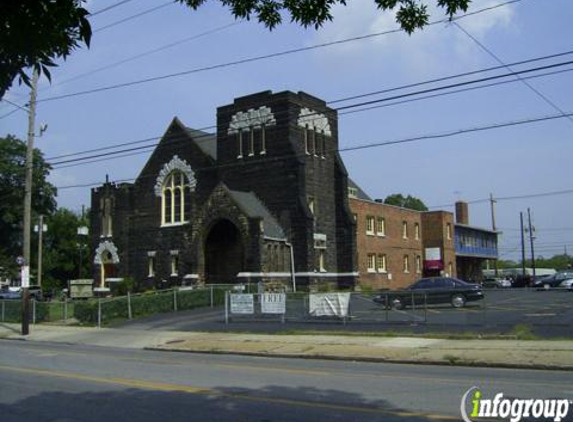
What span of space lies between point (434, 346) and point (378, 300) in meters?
6.74

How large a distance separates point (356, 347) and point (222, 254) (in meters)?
23.7

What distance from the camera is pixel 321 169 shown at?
43781mm

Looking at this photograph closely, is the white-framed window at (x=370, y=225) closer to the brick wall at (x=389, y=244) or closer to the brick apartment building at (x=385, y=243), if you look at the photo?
the brick apartment building at (x=385, y=243)

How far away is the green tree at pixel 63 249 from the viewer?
79.9 meters

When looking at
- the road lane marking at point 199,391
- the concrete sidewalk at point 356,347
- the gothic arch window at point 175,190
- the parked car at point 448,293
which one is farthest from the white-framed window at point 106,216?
the road lane marking at point 199,391

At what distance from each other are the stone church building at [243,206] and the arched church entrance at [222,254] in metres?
0.06

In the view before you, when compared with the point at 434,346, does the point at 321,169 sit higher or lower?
higher

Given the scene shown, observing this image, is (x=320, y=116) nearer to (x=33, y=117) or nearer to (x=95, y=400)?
(x=33, y=117)

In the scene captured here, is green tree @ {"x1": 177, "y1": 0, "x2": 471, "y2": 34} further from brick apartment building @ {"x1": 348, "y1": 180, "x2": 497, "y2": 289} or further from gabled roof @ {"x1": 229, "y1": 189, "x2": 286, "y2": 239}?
brick apartment building @ {"x1": 348, "y1": 180, "x2": 497, "y2": 289}

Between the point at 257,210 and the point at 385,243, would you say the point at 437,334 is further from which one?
the point at 385,243

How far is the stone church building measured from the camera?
40094 mm

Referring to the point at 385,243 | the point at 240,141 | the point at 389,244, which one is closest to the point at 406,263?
the point at 389,244

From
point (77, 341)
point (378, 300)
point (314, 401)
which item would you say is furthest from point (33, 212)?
point (314, 401)

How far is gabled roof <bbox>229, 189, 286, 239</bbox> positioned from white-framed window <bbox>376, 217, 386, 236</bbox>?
12972 mm
